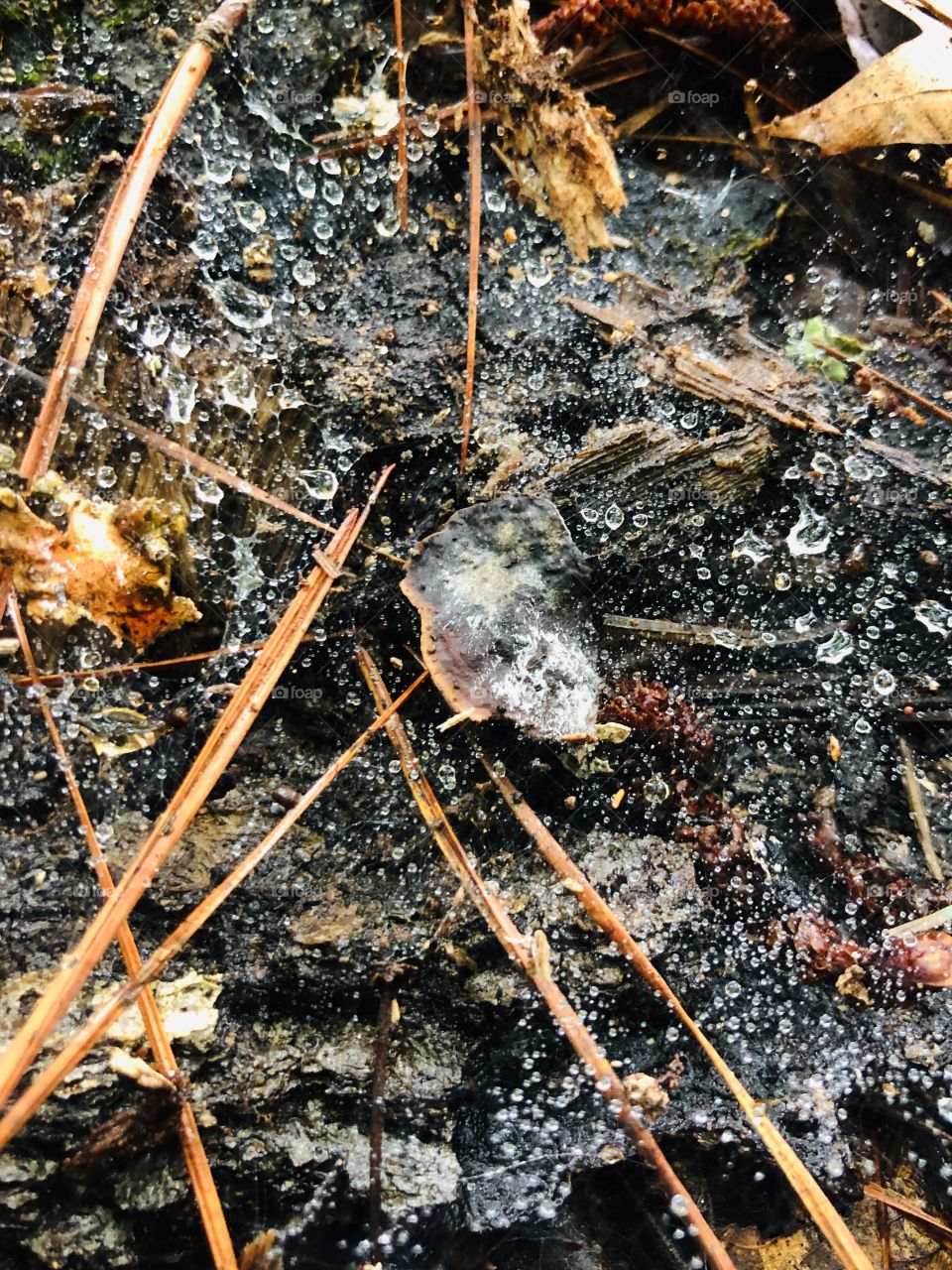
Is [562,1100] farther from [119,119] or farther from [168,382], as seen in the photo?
[119,119]

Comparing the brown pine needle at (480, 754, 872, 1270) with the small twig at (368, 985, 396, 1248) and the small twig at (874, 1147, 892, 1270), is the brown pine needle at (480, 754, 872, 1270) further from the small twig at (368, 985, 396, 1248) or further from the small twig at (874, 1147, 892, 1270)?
the small twig at (368, 985, 396, 1248)

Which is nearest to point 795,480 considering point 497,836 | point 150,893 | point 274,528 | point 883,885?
point 883,885

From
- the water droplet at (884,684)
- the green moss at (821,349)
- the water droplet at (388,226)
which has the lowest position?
the water droplet at (884,684)

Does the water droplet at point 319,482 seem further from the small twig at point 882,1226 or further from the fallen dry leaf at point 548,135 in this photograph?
the small twig at point 882,1226

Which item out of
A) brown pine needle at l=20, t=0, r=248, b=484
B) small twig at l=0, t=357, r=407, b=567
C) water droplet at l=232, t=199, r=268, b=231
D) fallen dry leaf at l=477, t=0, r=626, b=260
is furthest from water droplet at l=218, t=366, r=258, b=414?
fallen dry leaf at l=477, t=0, r=626, b=260

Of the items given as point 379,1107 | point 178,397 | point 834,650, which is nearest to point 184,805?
point 379,1107

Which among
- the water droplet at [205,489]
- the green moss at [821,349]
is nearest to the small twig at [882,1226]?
the green moss at [821,349]

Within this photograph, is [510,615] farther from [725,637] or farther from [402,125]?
[402,125]
